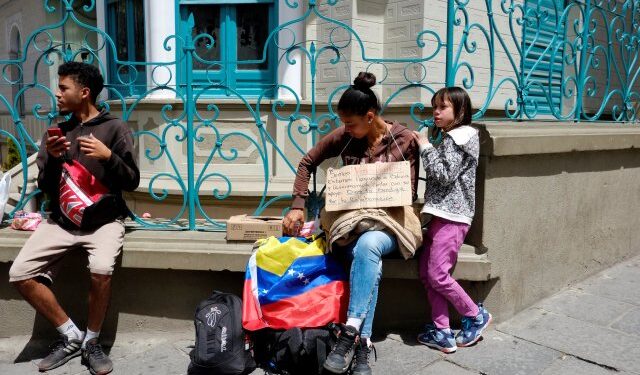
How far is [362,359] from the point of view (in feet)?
Answer: 9.22

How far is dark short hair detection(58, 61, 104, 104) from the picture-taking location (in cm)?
310

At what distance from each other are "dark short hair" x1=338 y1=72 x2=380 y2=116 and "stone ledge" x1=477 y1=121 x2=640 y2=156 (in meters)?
0.77

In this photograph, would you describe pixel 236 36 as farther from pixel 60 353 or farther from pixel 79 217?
pixel 60 353

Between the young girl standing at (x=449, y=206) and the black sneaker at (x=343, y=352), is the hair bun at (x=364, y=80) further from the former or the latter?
the black sneaker at (x=343, y=352)

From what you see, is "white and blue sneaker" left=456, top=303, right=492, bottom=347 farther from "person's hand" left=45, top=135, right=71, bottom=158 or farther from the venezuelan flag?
"person's hand" left=45, top=135, right=71, bottom=158

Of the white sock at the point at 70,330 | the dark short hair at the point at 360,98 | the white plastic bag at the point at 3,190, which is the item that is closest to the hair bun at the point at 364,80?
the dark short hair at the point at 360,98

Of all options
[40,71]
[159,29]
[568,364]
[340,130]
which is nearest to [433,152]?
[340,130]

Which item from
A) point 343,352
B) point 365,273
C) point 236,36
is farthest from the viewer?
point 236,36

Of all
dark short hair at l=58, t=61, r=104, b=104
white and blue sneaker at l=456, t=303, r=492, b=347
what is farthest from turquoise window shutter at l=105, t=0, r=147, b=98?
white and blue sneaker at l=456, t=303, r=492, b=347

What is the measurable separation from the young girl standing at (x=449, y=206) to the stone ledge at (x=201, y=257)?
13 centimetres

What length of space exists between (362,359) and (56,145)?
2.05m

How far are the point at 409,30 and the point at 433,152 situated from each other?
11.4 feet

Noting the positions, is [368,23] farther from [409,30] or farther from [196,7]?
[196,7]

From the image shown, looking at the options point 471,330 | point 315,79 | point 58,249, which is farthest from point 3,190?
point 315,79
